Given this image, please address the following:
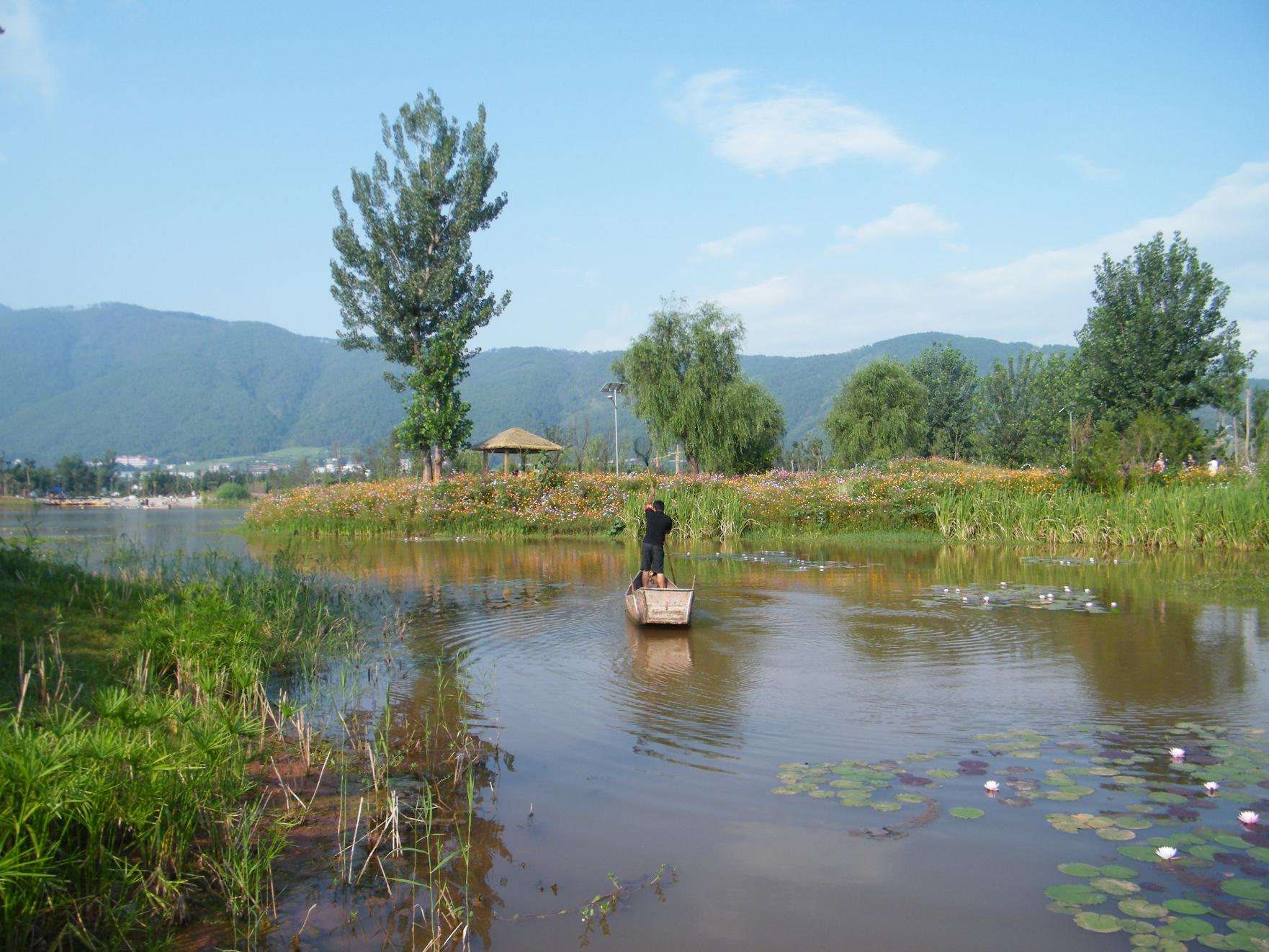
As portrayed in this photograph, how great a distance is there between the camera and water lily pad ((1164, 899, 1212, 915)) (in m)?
4.14

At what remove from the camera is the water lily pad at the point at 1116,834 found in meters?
5.02

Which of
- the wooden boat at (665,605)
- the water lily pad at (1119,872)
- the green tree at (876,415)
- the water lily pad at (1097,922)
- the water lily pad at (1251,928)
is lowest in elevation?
the water lily pad at (1097,922)

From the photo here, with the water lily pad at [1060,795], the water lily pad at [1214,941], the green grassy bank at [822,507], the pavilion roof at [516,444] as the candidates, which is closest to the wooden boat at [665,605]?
the water lily pad at [1060,795]

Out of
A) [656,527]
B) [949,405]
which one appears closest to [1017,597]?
[656,527]

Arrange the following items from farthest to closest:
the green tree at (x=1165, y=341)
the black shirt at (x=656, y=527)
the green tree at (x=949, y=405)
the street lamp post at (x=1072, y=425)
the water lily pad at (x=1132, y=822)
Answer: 1. the green tree at (x=949, y=405)
2. the green tree at (x=1165, y=341)
3. the street lamp post at (x=1072, y=425)
4. the black shirt at (x=656, y=527)
5. the water lily pad at (x=1132, y=822)

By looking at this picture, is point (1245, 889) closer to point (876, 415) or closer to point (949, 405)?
point (876, 415)

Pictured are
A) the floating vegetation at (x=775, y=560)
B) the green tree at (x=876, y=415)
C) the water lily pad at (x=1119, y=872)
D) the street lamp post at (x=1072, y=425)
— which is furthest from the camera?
the green tree at (x=876, y=415)

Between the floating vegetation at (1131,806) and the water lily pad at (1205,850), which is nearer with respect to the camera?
the floating vegetation at (1131,806)

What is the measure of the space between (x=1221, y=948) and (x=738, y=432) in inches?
1443

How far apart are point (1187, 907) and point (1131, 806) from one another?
1335 millimetres

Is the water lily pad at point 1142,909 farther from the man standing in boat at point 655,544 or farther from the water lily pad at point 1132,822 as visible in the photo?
the man standing in boat at point 655,544

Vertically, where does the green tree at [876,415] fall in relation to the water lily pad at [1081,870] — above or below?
above

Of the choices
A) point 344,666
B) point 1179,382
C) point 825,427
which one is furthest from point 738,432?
point 344,666

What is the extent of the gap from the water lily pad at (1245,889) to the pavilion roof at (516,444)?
1331 inches
